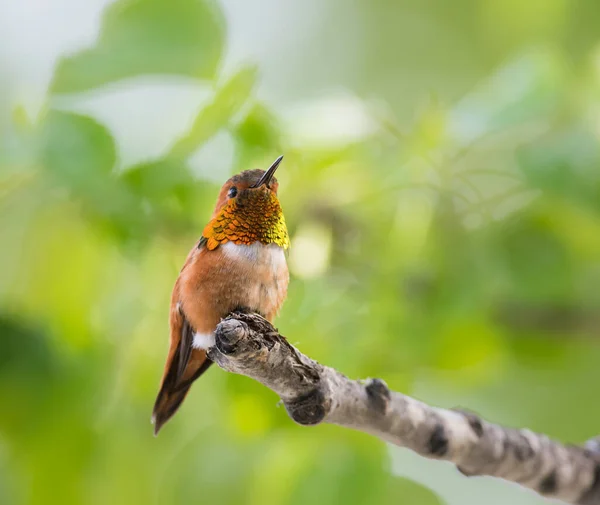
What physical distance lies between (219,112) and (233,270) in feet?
1.62

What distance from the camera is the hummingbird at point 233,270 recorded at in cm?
77

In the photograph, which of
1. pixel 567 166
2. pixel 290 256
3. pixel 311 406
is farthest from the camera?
pixel 567 166

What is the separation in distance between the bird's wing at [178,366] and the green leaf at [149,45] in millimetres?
451

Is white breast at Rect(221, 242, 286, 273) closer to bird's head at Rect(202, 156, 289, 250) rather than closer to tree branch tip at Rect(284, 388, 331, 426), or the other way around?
bird's head at Rect(202, 156, 289, 250)

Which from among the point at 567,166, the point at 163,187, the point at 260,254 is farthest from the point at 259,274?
the point at 567,166

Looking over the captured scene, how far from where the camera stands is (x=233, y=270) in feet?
2.57

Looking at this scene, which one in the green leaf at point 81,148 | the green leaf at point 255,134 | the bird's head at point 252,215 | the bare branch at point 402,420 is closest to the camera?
the bare branch at point 402,420

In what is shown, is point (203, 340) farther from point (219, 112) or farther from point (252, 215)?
point (219, 112)

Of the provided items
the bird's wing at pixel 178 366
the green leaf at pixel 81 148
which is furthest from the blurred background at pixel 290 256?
the bird's wing at pixel 178 366

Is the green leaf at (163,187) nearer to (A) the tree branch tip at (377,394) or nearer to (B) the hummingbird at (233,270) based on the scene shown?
(B) the hummingbird at (233,270)

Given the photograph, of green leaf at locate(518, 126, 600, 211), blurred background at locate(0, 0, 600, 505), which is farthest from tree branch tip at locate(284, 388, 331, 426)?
green leaf at locate(518, 126, 600, 211)

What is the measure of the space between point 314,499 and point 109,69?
70cm

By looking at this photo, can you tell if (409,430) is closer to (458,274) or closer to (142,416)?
(458,274)

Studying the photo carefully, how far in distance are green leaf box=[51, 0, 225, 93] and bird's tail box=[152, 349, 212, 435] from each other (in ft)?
1.70
